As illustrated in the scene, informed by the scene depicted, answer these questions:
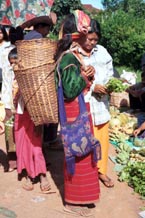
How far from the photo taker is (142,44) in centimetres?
1282

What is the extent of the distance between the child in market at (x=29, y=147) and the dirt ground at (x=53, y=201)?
123mm

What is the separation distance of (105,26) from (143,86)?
936 cm

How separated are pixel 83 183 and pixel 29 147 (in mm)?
854

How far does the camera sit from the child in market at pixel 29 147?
3.92 m

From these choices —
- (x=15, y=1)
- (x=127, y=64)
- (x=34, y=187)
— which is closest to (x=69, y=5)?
(x=127, y=64)

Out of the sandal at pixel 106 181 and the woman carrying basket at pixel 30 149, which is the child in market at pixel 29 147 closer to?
the woman carrying basket at pixel 30 149

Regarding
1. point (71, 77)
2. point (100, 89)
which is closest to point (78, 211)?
point (100, 89)

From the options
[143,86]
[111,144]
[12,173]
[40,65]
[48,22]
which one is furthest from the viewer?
[143,86]

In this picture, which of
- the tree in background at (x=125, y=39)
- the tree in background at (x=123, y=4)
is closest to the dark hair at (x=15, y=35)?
the tree in background at (x=125, y=39)

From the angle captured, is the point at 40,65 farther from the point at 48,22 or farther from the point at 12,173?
the point at 48,22

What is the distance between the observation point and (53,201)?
379 cm

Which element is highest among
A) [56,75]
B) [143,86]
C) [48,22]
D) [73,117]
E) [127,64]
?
[48,22]

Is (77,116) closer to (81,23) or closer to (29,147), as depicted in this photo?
(81,23)

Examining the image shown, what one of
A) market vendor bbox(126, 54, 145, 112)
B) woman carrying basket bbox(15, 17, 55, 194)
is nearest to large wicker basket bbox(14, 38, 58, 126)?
woman carrying basket bbox(15, 17, 55, 194)
